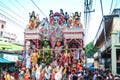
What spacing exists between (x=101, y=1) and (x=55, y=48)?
6.36 m

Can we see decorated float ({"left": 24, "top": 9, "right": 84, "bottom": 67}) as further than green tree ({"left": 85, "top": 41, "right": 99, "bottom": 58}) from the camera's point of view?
No

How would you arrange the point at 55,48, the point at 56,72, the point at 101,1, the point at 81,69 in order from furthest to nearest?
the point at 55,48
the point at 81,69
the point at 56,72
the point at 101,1

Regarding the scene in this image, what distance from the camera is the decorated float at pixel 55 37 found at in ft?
53.2

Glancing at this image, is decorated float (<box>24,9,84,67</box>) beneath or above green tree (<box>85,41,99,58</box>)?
above

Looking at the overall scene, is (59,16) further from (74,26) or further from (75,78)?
(75,78)

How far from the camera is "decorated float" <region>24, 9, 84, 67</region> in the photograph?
16219 mm

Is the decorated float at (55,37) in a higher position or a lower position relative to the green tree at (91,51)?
higher

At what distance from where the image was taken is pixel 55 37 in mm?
17188

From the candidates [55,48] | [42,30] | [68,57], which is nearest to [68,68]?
[68,57]

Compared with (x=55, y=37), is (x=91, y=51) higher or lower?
lower

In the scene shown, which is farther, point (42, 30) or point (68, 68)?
point (42, 30)

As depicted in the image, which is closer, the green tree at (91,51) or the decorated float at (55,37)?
the decorated float at (55,37)

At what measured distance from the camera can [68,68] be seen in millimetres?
15938

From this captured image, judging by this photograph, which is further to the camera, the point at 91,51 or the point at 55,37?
the point at 91,51
